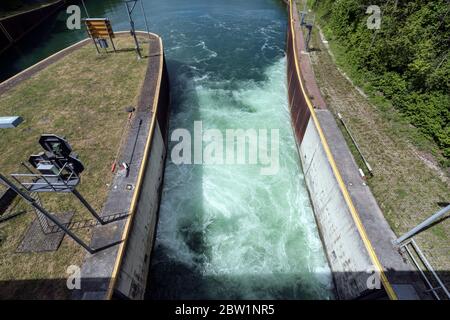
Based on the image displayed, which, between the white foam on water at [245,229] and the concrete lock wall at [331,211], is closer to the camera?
the concrete lock wall at [331,211]

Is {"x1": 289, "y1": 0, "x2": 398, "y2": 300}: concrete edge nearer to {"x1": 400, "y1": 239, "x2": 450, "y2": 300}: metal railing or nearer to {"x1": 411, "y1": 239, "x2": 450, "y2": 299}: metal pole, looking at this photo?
{"x1": 400, "y1": 239, "x2": 450, "y2": 300}: metal railing

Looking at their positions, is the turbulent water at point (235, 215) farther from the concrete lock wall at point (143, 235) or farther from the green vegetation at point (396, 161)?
the green vegetation at point (396, 161)

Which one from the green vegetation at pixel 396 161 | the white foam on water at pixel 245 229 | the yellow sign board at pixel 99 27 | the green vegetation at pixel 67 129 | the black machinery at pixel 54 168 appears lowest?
the white foam on water at pixel 245 229

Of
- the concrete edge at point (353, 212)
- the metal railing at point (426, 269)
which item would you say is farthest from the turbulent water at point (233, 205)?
the metal railing at point (426, 269)

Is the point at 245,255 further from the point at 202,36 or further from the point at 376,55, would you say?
the point at 202,36

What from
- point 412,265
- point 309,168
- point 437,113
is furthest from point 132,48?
point 412,265

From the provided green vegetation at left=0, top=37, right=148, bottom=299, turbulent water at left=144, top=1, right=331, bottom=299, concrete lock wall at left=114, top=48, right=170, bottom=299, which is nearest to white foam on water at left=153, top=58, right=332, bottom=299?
turbulent water at left=144, top=1, right=331, bottom=299

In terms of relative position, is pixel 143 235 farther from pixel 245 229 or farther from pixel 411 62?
pixel 411 62
